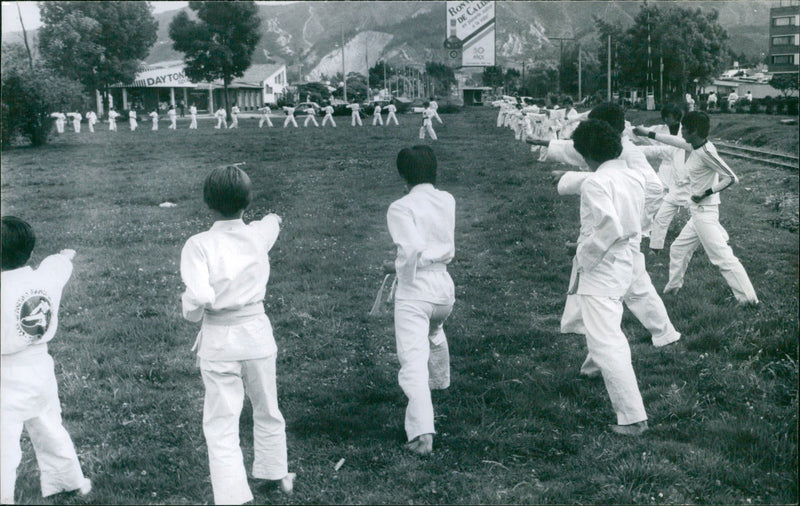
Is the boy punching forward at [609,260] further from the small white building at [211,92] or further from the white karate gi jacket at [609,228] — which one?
the small white building at [211,92]

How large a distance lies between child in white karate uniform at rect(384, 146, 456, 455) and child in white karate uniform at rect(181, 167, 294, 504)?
85 cm

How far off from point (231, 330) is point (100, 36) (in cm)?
1435

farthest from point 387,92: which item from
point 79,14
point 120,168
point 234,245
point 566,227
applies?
point 234,245

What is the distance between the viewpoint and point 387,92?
39594 mm

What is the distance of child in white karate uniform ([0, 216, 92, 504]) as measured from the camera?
3.33 metres

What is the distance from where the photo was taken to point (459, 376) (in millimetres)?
5422

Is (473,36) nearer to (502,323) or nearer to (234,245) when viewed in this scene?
(502,323)

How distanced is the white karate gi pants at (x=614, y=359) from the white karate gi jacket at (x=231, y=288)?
1979 mm

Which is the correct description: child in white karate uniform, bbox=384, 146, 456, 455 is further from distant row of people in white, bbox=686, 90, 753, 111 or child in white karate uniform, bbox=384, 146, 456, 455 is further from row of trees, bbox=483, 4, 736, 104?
distant row of people in white, bbox=686, 90, 753, 111

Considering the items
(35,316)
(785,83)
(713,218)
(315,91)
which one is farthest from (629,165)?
(315,91)

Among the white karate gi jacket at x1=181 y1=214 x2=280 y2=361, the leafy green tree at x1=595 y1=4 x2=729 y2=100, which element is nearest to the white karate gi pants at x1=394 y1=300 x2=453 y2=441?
the white karate gi jacket at x1=181 y1=214 x2=280 y2=361

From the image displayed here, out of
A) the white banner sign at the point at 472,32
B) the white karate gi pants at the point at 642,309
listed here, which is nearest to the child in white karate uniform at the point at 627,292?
the white karate gi pants at the point at 642,309

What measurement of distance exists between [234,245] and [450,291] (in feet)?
4.74

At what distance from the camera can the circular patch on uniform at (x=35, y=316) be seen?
3.38 metres
